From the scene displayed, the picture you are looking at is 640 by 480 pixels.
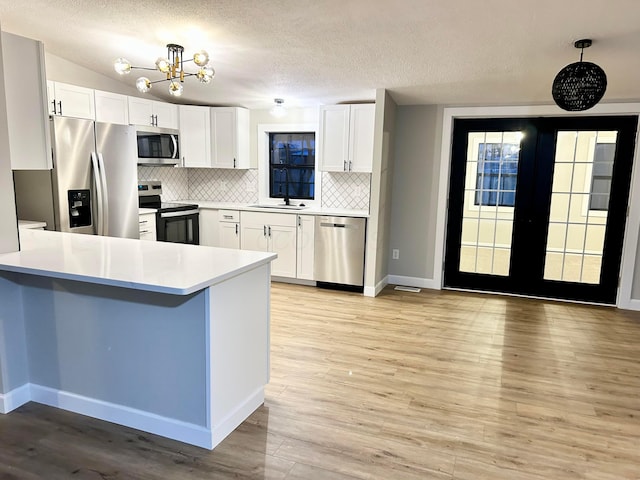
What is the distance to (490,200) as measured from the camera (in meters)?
4.96

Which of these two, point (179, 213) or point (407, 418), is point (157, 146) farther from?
point (407, 418)

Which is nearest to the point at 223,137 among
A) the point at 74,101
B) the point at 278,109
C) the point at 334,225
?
the point at 278,109

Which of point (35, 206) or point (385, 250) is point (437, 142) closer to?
point (385, 250)

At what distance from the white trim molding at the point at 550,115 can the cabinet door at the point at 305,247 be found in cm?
144

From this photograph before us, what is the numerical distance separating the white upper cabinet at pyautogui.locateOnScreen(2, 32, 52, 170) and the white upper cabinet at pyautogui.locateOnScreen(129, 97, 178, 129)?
8.15 feet

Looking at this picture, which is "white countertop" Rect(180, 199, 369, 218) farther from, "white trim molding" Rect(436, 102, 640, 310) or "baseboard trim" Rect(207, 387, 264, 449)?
"baseboard trim" Rect(207, 387, 264, 449)

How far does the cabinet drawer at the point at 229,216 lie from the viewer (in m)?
5.43

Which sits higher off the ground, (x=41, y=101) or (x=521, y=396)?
(x=41, y=101)

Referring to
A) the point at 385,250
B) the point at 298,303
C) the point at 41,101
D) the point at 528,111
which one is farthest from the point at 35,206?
the point at 528,111

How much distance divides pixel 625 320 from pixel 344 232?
9.36 feet

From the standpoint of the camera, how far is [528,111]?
15.2 ft

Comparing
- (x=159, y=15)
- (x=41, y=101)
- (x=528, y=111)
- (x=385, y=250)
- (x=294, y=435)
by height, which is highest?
(x=159, y=15)

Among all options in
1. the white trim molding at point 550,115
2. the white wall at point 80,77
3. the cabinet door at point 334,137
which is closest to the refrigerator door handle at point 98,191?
the white wall at point 80,77

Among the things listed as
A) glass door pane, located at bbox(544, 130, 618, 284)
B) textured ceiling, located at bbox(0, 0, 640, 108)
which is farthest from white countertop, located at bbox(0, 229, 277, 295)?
glass door pane, located at bbox(544, 130, 618, 284)
